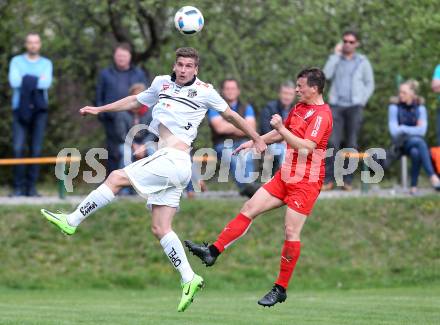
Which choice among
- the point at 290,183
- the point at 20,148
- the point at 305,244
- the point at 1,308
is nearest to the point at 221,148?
the point at 305,244

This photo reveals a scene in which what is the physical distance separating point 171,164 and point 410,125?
25.9 ft

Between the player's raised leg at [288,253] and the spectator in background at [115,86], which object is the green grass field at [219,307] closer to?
the player's raised leg at [288,253]

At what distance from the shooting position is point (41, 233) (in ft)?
62.0

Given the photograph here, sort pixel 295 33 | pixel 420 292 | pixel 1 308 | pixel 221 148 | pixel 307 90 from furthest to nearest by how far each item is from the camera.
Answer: pixel 295 33 < pixel 221 148 < pixel 420 292 < pixel 1 308 < pixel 307 90

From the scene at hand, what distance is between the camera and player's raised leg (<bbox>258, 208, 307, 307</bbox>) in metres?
12.8

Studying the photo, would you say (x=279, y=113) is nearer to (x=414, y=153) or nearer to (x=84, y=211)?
(x=414, y=153)

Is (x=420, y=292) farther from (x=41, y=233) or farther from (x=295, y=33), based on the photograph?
(x=295, y=33)

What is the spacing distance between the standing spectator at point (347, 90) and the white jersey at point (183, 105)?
730 centimetres

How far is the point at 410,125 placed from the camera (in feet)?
65.0

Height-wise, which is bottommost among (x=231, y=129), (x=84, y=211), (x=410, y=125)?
(x=84, y=211)

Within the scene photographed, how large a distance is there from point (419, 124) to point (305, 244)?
2643 millimetres

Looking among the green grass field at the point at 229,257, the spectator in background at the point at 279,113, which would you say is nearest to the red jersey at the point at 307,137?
the green grass field at the point at 229,257

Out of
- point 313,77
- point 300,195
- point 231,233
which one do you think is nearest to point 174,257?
point 231,233

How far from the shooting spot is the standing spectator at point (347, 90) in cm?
2003
